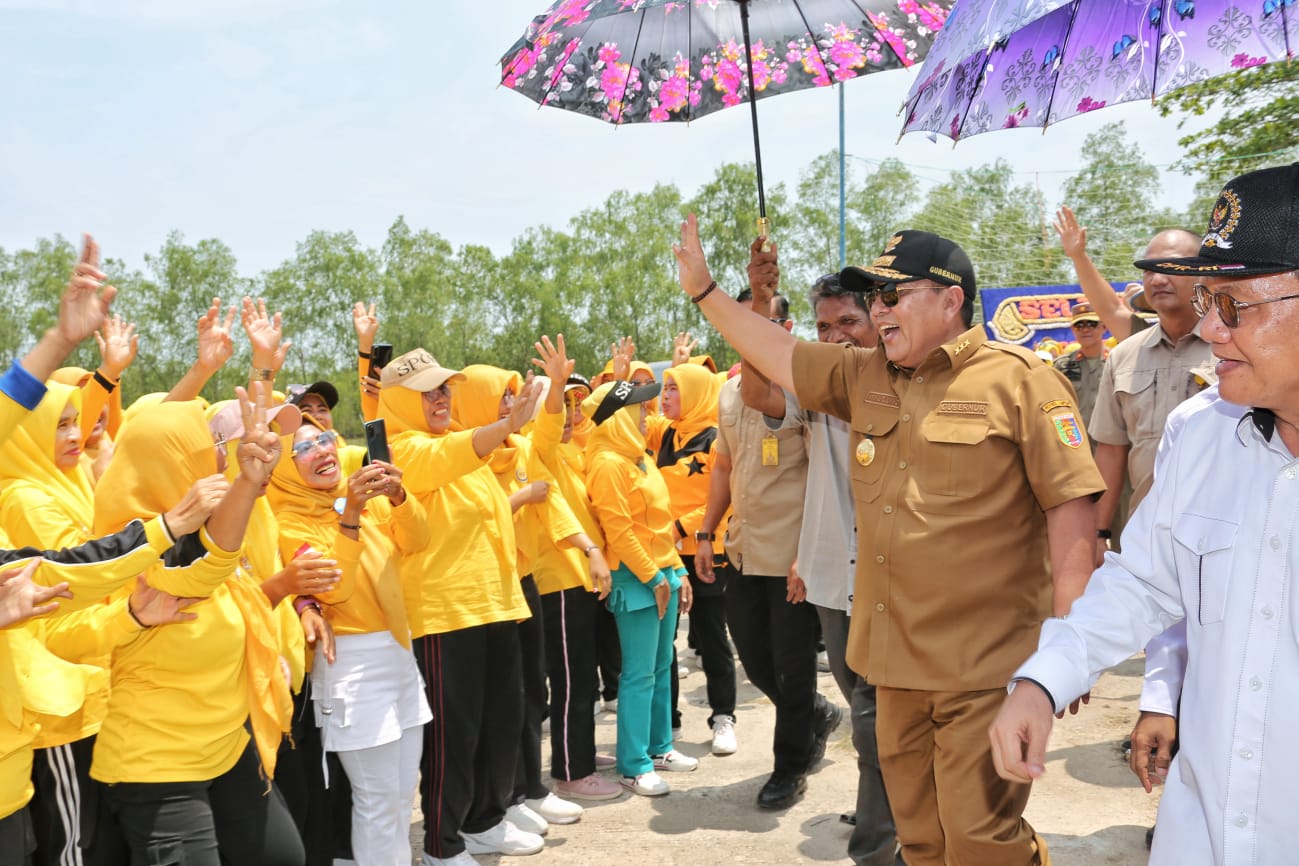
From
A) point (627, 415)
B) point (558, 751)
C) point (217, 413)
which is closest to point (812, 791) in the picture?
point (558, 751)

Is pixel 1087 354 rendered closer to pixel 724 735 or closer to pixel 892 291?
pixel 724 735

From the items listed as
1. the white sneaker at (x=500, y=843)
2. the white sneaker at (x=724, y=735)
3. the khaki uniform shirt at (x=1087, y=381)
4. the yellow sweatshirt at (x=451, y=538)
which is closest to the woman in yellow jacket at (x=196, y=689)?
the yellow sweatshirt at (x=451, y=538)

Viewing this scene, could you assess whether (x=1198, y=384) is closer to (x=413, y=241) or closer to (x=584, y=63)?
(x=584, y=63)

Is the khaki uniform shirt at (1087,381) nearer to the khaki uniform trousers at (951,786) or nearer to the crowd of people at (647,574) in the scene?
the crowd of people at (647,574)

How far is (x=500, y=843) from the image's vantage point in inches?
199

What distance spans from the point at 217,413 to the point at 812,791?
11.8 feet

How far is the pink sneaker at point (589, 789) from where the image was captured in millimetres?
5801

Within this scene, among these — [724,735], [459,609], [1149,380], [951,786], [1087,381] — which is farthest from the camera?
[1087,381]

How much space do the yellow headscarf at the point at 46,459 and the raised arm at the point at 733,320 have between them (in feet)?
7.22

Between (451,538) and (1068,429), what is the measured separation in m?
2.70

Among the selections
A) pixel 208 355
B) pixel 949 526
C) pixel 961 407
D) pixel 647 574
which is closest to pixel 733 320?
pixel 961 407

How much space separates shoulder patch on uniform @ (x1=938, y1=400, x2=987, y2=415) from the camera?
3.29 metres

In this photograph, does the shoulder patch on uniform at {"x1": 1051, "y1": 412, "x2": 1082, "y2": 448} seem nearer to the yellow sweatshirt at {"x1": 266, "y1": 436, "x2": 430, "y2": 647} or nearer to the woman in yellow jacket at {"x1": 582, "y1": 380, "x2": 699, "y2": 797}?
the yellow sweatshirt at {"x1": 266, "y1": 436, "x2": 430, "y2": 647}

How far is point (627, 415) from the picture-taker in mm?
6273
